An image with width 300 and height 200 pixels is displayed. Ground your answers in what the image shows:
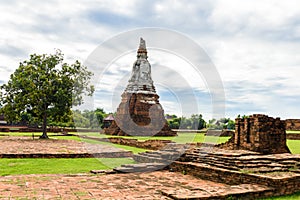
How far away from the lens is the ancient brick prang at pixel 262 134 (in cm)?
1041

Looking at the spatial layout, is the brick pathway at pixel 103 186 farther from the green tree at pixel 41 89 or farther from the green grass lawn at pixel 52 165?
the green tree at pixel 41 89

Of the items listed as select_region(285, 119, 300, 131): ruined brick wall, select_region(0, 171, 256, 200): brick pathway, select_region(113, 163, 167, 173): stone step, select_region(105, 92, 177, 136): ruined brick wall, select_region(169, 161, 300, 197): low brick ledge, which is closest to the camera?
select_region(0, 171, 256, 200): brick pathway

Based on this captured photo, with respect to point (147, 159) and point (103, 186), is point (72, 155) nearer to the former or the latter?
point (147, 159)

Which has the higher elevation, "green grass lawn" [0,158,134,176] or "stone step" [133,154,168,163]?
"stone step" [133,154,168,163]

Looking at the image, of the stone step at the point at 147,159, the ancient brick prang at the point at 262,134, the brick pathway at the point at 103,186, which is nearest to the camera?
the brick pathway at the point at 103,186

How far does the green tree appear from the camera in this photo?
21.2 meters

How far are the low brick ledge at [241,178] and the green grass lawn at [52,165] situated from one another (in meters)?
2.97

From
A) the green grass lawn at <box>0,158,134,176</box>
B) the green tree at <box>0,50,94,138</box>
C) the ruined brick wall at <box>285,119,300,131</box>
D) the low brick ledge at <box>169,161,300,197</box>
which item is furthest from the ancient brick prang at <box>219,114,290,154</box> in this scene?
the ruined brick wall at <box>285,119,300,131</box>

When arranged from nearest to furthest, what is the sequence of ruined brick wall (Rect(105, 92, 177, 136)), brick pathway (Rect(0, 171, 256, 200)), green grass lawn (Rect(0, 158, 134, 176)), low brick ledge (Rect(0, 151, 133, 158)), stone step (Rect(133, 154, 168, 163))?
1. brick pathway (Rect(0, 171, 256, 200))
2. green grass lawn (Rect(0, 158, 134, 176))
3. stone step (Rect(133, 154, 168, 163))
4. low brick ledge (Rect(0, 151, 133, 158))
5. ruined brick wall (Rect(105, 92, 177, 136))

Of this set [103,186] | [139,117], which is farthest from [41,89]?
[103,186]

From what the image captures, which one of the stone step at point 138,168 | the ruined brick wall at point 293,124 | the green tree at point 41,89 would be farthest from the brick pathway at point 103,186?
the ruined brick wall at point 293,124

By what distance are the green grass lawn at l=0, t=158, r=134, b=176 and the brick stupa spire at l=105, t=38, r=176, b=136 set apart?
17.4 m

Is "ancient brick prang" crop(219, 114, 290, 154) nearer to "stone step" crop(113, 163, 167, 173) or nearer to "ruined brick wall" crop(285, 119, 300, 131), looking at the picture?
"stone step" crop(113, 163, 167, 173)

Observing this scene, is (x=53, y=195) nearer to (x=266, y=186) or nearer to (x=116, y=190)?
(x=116, y=190)
